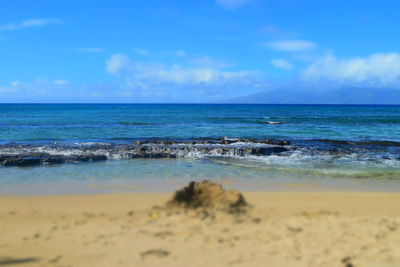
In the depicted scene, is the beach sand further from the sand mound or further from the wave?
the wave

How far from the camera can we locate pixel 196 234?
18.4ft

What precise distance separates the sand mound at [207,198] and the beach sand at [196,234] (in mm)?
362

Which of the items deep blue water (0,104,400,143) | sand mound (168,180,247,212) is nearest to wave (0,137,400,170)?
deep blue water (0,104,400,143)

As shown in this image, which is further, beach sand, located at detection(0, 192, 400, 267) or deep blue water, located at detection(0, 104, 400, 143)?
deep blue water, located at detection(0, 104, 400, 143)

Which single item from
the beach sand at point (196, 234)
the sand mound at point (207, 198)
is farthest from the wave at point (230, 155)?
the beach sand at point (196, 234)

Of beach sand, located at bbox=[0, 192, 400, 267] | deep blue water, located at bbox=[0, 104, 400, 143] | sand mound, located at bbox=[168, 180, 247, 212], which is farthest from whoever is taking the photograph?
deep blue water, located at bbox=[0, 104, 400, 143]

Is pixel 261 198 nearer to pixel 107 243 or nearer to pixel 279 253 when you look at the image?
pixel 279 253

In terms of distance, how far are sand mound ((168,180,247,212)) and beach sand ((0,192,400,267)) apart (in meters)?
0.36

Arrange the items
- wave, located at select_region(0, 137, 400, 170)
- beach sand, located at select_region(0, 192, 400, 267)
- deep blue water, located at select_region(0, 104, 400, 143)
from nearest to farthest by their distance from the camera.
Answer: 1. beach sand, located at select_region(0, 192, 400, 267)
2. wave, located at select_region(0, 137, 400, 170)
3. deep blue water, located at select_region(0, 104, 400, 143)

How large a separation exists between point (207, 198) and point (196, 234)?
6.69 ft

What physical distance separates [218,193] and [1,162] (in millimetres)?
10167

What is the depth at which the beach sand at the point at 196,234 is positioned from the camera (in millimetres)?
4766

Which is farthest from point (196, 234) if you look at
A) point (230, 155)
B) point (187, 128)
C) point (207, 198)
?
point (187, 128)

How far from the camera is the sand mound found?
7.34 metres
